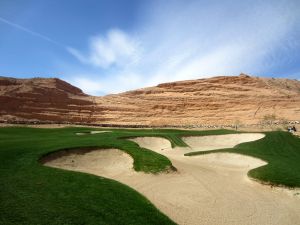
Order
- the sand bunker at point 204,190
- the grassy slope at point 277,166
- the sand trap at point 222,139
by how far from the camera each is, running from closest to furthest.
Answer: the sand bunker at point 204,190 → the grassy slope at point 277,166 → the sand trap at point 222,139

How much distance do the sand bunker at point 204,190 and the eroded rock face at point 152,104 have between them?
46.2 m

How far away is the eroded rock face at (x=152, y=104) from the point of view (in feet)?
208

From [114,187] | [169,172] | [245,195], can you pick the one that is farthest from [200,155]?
[114,187]

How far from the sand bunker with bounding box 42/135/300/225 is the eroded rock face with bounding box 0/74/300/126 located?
4619cm

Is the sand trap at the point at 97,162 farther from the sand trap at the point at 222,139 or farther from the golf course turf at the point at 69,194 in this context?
the sand trap at the point at 222,139

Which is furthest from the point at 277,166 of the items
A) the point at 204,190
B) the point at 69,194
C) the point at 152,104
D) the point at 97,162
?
the point at 152,104

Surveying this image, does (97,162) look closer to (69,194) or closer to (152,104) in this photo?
(69,194)

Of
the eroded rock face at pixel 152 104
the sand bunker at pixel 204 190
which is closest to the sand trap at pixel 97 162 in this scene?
the sand bunker at pixel 204 190

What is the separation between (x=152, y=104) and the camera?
7400 cm

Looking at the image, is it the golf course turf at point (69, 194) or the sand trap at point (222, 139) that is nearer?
the golf course turf at point (69, 194)

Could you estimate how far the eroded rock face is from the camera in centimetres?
6344

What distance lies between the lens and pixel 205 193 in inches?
488

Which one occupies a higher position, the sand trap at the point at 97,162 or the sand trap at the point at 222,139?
the sand trap at the point at 222,139

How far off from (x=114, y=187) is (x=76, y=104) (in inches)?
2343
